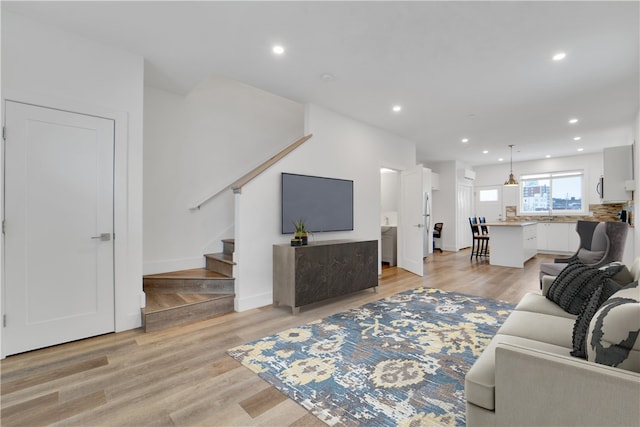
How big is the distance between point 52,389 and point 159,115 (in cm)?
315

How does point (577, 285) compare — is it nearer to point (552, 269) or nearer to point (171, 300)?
point (552, 269)

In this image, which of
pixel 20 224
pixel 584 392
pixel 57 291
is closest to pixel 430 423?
pixel 584 392

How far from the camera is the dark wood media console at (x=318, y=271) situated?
3.45m

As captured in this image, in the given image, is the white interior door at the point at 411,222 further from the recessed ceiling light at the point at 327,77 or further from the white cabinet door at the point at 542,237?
the white cabinet door at the point at 542,237

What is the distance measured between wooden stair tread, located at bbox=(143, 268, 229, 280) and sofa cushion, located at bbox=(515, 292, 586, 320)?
307 centimetres

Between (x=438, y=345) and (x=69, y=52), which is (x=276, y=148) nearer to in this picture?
(x=69, y=52)

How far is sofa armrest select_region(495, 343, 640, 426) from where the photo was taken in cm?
98

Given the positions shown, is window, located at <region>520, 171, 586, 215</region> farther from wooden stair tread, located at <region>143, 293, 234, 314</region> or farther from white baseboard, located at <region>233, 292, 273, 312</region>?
wooden stair tread, located at <region>143, 293, 234, 314</region>

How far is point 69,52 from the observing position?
265 centimetres

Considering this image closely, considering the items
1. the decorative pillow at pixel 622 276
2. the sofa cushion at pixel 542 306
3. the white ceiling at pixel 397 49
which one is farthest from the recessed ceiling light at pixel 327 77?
the decorative pillow at pixel 622 276

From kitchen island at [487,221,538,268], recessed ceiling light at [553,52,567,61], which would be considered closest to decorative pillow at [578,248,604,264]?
kitchen island at [487,221,538,268]

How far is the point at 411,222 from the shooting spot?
19.0 feet

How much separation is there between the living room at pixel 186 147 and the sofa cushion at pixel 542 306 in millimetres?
2684

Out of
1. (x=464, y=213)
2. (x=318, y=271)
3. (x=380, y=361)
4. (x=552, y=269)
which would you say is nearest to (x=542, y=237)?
(x=464, y=213)
